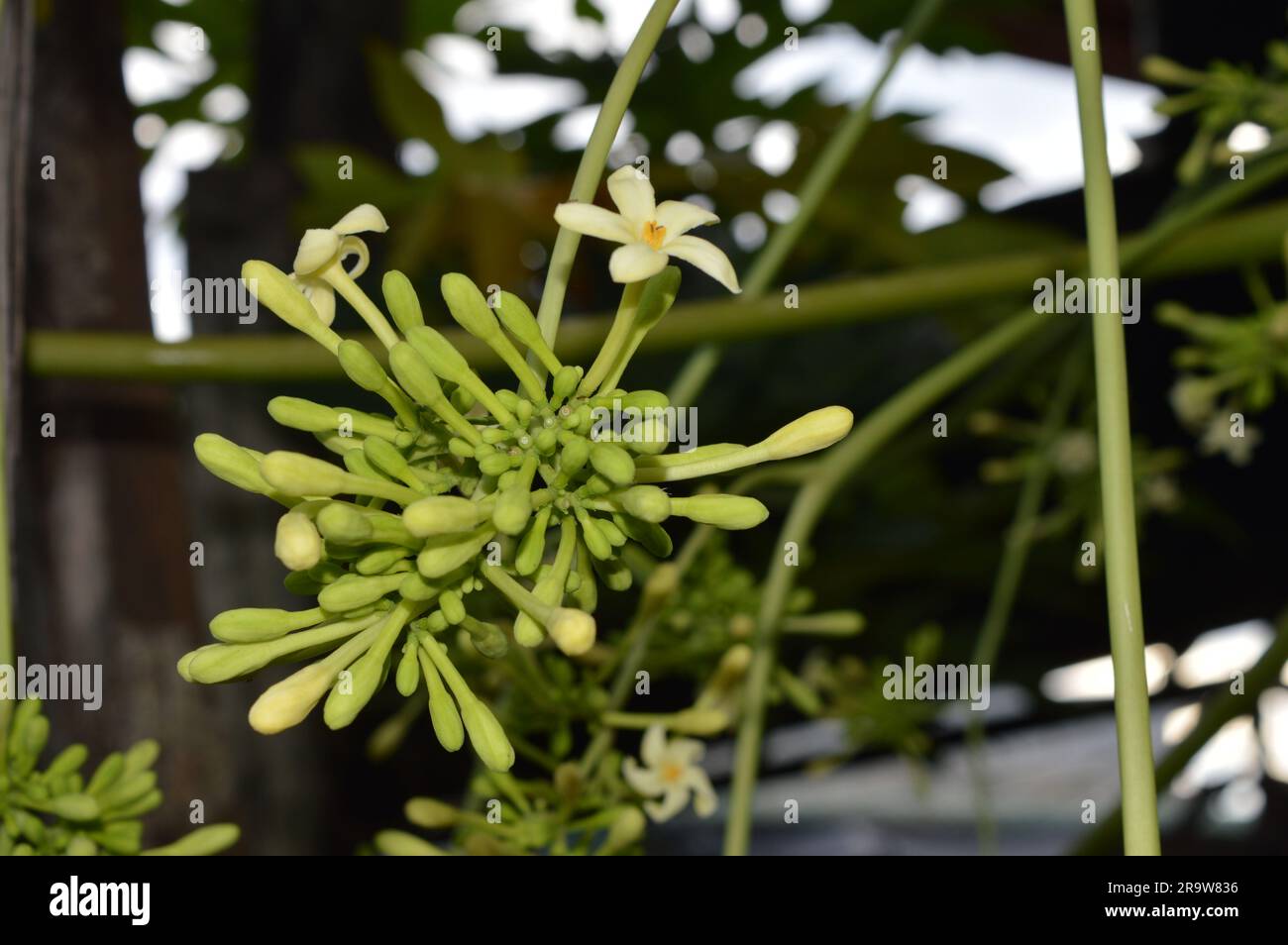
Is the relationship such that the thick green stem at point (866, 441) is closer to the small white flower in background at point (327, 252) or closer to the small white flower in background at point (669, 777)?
the small white flower in background at point (669, 777)

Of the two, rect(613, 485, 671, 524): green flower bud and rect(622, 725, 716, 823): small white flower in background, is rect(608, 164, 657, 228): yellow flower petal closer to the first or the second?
rect(613, 485, 671, 524): green flower bud

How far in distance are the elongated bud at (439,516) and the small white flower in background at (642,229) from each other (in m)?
0.08

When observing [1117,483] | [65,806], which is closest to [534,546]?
[1117,483]

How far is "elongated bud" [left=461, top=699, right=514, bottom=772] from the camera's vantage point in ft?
1.28

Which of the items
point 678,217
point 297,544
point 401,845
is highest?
point 678,217

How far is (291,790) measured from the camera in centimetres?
127

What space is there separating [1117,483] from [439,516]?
0.62 feet

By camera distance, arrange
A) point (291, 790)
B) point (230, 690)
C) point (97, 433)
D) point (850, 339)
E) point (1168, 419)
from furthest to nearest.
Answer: point (850, 339) → point (1168, 419) → point (291, 790) → point (230, 690) → point (97, 433)

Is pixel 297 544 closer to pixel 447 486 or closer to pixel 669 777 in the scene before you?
pixel 447 486

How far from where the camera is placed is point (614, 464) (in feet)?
1.18

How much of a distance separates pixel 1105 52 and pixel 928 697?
1737mm

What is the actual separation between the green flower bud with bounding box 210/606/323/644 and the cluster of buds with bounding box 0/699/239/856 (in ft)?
0.65
